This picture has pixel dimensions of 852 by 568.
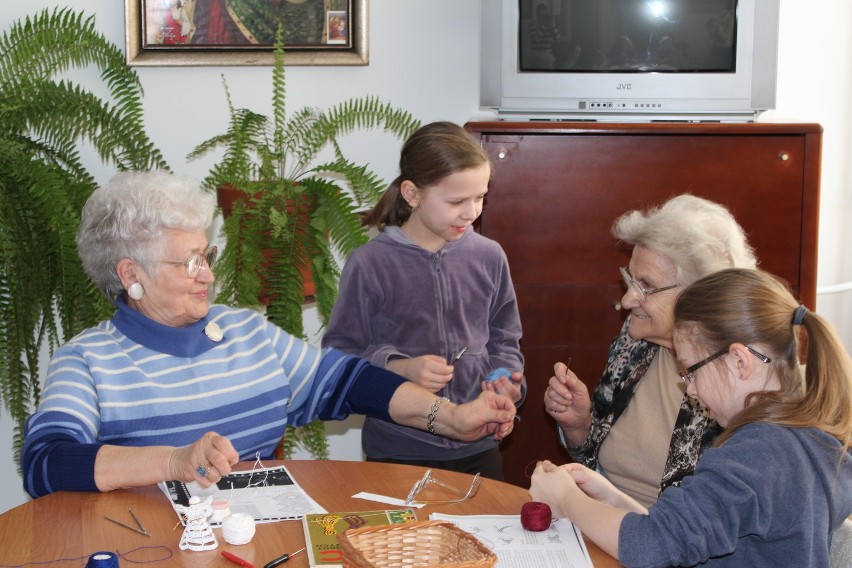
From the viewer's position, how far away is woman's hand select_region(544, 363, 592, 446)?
2385 mm

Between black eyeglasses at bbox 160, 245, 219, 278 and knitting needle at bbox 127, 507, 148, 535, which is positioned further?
black eyeglasses at bbox 160, 245, 219, 278

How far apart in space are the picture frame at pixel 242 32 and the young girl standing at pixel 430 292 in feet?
3.37

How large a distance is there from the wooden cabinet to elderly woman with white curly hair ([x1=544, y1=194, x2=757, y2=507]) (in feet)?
2.36

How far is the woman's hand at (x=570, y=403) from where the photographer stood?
7.82 feet

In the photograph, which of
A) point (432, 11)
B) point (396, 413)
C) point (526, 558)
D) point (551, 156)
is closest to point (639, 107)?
point (551, 156)

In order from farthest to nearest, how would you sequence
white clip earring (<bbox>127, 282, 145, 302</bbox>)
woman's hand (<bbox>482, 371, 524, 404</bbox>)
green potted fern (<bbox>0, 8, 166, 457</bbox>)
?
green potted fern (<bbox>0, 8, 166, 457</bbox>)
woman's hand (<bbox>482, 371, 524, 404</bbox>)
white clip earring (<bbox>127, 282, 145, 302</bbox>)

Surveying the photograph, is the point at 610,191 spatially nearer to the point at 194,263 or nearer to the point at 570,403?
the point at 570,403

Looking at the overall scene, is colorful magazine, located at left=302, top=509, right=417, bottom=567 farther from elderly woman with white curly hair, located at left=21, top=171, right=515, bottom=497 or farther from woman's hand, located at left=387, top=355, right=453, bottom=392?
woman's hand, located at left=387, top=355, right=453, bottom=392

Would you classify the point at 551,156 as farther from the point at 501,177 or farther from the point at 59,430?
the point at 59,430

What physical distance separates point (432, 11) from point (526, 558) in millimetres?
2503

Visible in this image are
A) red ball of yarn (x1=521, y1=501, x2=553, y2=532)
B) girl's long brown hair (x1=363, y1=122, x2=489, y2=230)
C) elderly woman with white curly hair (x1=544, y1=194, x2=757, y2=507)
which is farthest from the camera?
girl's long brown hair (x1=363, y1=122, x2=489, y2=230)

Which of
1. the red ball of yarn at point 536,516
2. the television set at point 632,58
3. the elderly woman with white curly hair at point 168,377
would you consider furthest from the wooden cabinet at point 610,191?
the red ball of yarn at point 536,516

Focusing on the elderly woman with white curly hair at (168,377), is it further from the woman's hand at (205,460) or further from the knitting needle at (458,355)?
the knitting needle at (458,355)

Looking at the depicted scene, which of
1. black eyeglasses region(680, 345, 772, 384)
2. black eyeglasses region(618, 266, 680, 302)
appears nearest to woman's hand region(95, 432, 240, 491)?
black eyeglasses region(680, 345, 772, 384)
